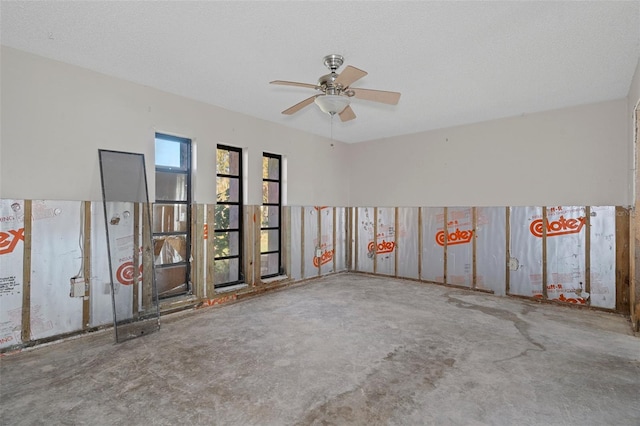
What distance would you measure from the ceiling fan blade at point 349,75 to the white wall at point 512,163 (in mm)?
3647

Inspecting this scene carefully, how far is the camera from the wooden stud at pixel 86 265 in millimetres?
3379

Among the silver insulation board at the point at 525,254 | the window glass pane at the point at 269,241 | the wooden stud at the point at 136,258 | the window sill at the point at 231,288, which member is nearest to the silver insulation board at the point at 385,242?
the silver insulation board at the point at 525,254

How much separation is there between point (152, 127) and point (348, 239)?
178 inches

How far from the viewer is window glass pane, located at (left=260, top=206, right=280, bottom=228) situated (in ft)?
18.1

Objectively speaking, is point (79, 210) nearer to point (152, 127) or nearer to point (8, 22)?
point (152, 127)

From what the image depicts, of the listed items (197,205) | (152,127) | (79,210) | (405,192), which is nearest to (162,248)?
(197,205)

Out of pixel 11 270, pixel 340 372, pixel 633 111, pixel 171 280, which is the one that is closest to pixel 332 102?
pixel 340 372

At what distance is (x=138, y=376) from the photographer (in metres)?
2.55

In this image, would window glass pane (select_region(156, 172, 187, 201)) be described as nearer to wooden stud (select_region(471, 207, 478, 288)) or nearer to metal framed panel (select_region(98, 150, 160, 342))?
metal framed panel (select_region(98, 150, 160, 342))

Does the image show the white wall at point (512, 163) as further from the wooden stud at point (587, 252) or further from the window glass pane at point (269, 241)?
the window glass pane at point (269, 241)

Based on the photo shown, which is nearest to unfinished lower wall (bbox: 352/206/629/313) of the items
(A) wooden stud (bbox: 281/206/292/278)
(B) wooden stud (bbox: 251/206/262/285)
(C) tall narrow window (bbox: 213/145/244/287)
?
(A) wooden stud (bbox: 281/206/292/278)

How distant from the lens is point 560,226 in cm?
470

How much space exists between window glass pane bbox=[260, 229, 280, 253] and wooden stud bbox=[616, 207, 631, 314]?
5.12 metres

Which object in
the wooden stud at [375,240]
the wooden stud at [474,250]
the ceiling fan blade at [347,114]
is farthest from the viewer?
the wooden stud at [375,240]
